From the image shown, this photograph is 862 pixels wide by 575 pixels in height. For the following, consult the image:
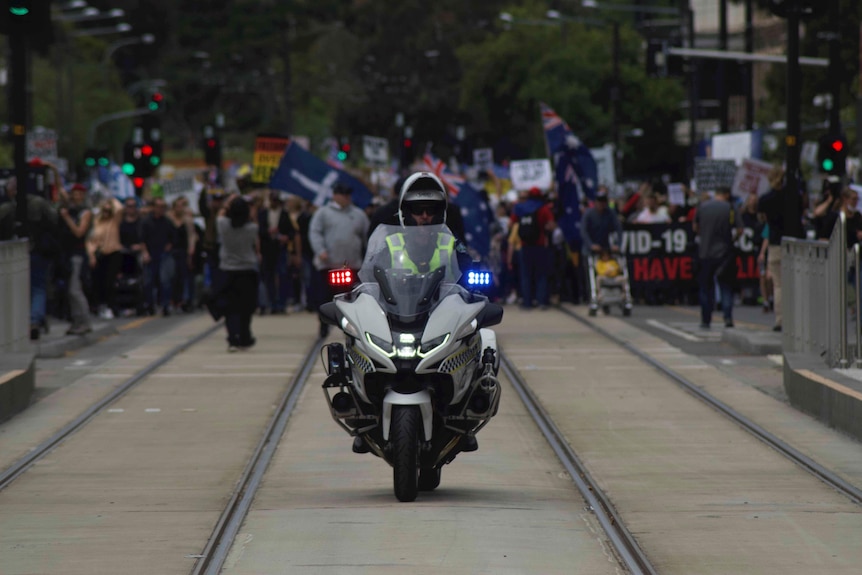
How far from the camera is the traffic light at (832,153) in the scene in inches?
1101

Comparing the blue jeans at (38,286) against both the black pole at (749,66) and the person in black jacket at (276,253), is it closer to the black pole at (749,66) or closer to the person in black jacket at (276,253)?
the person in black jacket at (276,253)

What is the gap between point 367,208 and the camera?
27.9 meters

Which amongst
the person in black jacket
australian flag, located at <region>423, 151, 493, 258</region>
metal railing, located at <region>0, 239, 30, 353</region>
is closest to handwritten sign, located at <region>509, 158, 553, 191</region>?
australian flag, located at <region>423, 151, 493, 258</region>

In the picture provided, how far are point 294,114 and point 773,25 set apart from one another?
39.7 metres

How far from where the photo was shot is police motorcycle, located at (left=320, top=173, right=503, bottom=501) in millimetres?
10016

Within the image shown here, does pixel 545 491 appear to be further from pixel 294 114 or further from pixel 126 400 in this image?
pixel 294 114

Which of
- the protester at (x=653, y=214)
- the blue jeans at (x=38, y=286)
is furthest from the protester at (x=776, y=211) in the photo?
the protester at (x=653, y=214)

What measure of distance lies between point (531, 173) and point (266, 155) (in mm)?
7727

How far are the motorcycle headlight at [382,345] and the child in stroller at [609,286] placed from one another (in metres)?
16.9

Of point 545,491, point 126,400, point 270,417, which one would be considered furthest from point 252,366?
point 545,491

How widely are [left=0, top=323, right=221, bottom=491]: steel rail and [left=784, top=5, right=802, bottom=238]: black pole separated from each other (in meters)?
6.43

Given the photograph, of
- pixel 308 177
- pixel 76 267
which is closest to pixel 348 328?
pixel 76 267

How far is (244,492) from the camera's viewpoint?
430 inches

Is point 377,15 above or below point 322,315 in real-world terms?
above
